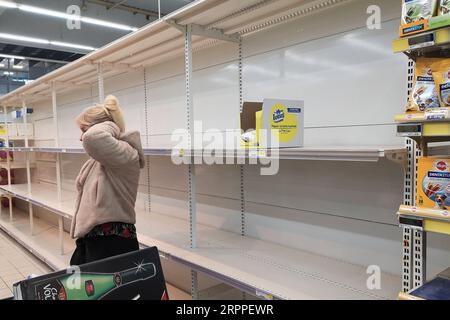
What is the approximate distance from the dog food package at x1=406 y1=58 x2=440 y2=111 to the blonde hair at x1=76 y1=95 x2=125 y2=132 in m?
1.64

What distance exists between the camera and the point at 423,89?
114 centimetres

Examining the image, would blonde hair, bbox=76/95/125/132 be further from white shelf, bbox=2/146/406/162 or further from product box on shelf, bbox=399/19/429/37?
product box on shelf, bbox=399/19/429/37

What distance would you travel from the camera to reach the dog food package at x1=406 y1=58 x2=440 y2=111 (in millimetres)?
1122

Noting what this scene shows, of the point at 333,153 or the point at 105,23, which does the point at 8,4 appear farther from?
the point at 333,153

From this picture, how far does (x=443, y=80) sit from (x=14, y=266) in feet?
16.5

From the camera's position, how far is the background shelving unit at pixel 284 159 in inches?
67.0

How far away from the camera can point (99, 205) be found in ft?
6.78

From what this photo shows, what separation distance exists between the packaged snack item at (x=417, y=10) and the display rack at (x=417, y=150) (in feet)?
0.18

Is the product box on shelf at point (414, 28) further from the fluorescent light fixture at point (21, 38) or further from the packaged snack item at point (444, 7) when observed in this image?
the fluorescent light fixture at point (21, 38)

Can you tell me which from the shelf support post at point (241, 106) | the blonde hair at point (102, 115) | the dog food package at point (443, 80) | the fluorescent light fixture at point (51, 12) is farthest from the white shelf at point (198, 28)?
the fluorescent light fixture at point (51, 12)

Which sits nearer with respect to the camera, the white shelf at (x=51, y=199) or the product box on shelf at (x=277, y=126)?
the product box on shelf at (x=277, y=126)

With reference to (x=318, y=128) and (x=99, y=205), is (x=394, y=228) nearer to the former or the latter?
(x=318, y=128)

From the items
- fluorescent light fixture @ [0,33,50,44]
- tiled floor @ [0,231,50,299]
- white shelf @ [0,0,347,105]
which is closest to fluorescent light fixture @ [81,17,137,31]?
fluorescent light fixture @ [0,33,50,44]

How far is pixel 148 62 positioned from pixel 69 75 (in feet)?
4.23
